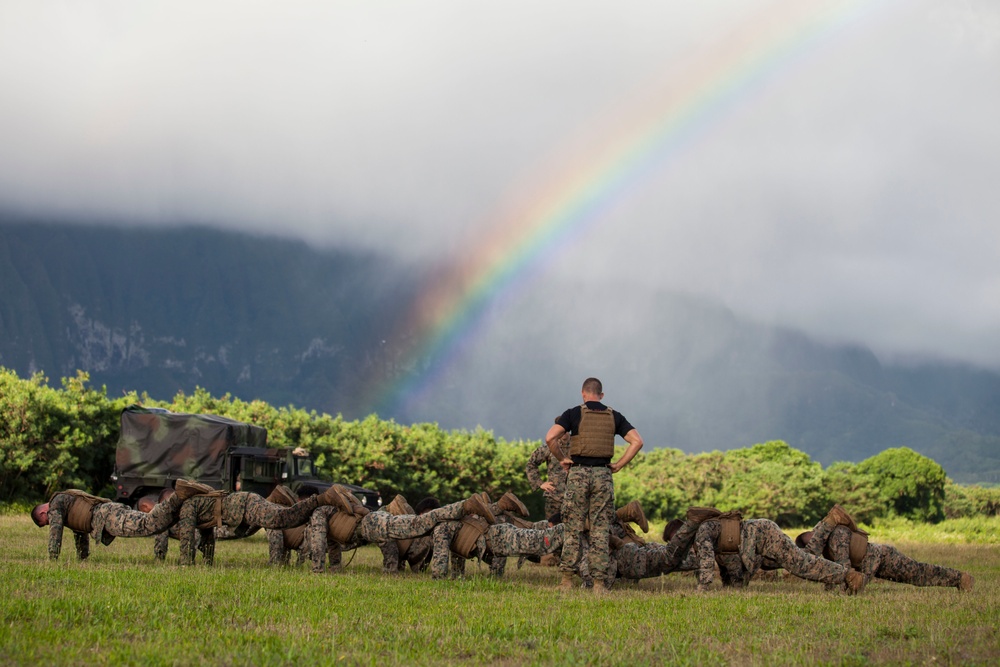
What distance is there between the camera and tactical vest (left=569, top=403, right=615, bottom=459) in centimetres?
1285

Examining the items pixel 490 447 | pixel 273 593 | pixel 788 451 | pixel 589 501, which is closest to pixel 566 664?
pixel 273 593

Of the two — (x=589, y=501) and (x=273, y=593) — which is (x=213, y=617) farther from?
(x=589, y=501)

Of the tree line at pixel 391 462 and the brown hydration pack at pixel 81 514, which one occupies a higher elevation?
the tree line at pixel 391 462

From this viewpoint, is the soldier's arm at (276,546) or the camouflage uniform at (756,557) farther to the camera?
the soldier's arm at (276,546)

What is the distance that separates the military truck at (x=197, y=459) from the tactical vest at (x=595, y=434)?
1428 centimetres

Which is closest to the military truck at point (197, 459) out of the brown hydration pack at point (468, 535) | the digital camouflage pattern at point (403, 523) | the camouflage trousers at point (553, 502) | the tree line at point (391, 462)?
the tree line at point (391, 462)

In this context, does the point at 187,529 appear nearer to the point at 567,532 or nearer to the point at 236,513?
the point at 236,513

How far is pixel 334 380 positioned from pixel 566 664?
191367mm

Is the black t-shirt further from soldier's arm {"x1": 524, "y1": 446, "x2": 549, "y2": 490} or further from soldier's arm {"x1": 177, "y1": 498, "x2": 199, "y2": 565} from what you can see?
soldier's arm {"x1": 177, "y1": 498, "x2": 199, "y2": 565}

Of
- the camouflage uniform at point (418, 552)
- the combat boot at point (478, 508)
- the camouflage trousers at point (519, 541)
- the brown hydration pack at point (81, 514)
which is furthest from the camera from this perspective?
the camouflage uniform at point (418, 552)

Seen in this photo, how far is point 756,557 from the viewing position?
535 inches

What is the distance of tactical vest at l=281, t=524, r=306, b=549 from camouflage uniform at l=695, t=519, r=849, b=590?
5963 mm

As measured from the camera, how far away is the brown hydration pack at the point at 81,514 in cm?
1455

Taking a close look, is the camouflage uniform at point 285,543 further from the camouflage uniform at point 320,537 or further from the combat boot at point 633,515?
the combat boot at point 633,515
